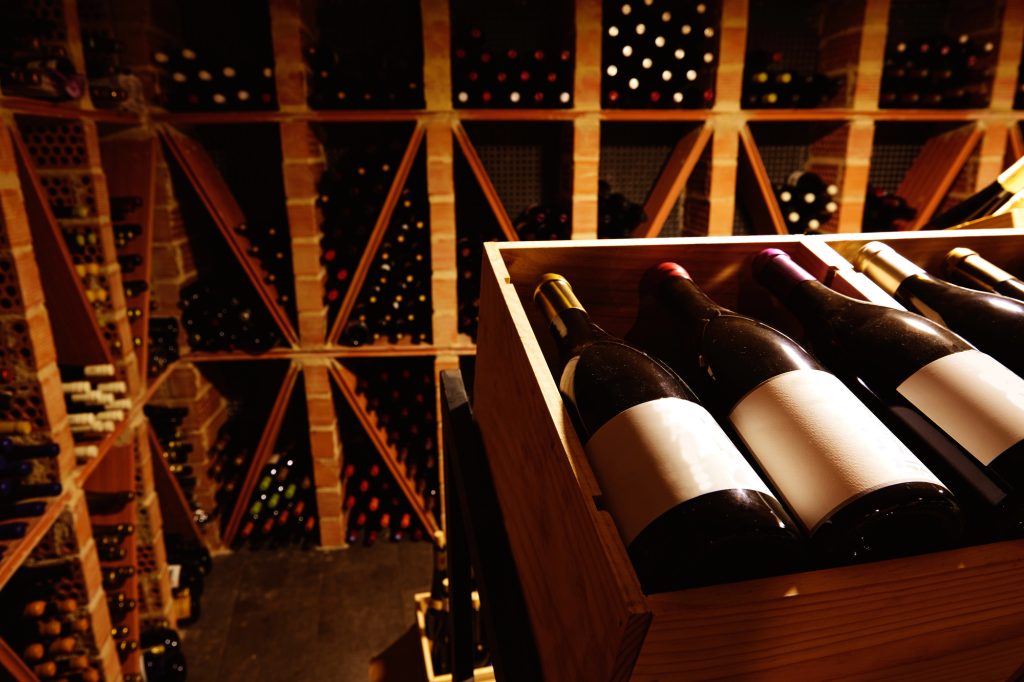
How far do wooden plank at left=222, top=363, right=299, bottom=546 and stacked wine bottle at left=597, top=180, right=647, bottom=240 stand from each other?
1299 mm

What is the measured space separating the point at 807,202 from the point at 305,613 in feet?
8.01

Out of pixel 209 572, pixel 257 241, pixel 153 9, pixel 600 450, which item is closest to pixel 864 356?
pixel 600 450

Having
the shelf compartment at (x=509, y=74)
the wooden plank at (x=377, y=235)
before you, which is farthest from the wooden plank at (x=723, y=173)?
the wooden plank at (x=377, y=235)

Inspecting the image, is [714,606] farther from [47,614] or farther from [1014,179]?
[47,614]

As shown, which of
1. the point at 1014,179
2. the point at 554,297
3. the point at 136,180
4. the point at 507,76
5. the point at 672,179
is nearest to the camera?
the point at 554,297

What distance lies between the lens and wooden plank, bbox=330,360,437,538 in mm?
2365

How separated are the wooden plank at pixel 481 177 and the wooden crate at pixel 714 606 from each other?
1709 mm

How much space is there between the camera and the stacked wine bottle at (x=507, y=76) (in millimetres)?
2041

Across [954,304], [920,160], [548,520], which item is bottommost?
[548,520]

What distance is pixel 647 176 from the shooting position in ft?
8.21

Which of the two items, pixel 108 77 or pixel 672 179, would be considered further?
pixel 672 179

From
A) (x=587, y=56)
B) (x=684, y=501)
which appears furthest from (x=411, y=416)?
(x=684, y=501)

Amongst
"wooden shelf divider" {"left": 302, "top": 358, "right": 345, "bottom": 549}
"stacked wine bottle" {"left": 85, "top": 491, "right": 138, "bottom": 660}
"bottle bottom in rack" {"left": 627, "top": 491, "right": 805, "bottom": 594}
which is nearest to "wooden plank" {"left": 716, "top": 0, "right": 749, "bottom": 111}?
"wooden shelf divider" {"left": 302, "top": 358, "right": 345, "bottom": 549}

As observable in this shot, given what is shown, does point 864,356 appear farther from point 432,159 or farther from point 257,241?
point 257,241
